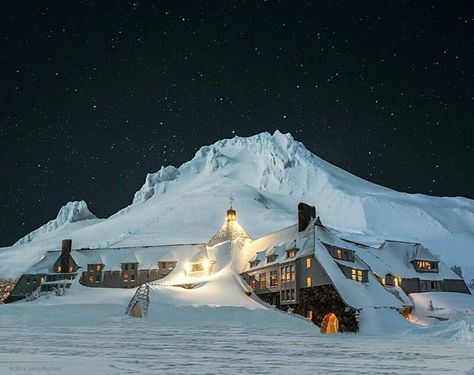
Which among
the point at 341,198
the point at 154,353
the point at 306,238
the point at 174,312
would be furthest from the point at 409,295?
the point at 341,198

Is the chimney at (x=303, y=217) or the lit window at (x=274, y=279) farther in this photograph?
the chimney at (x=303, y=217)

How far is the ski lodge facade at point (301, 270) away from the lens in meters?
43.8

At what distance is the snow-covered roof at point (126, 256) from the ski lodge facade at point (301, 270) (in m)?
0.15

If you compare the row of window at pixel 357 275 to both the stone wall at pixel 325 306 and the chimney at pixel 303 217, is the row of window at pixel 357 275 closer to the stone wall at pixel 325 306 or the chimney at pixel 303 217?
the stone wall at pixel 325 306

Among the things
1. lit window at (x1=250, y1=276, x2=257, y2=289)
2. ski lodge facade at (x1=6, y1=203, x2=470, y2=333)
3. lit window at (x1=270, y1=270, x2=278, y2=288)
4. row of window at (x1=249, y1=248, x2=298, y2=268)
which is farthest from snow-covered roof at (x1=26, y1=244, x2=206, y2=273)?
lit window at (x1=270, y1=270, x2=278, y2=288)

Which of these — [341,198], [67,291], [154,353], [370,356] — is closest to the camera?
[154,353]

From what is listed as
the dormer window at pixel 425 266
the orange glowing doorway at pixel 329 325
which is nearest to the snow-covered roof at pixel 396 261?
the dormer window at pixel 425 266

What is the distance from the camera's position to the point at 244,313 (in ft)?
136

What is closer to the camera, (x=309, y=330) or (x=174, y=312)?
(x=309, y=330)

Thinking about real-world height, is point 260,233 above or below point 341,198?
below

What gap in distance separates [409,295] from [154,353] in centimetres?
4567

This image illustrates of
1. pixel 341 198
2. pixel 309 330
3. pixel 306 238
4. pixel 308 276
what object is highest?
pixel 341 198

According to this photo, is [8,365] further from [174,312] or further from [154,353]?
[174,312]

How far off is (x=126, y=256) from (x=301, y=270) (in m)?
33.7
